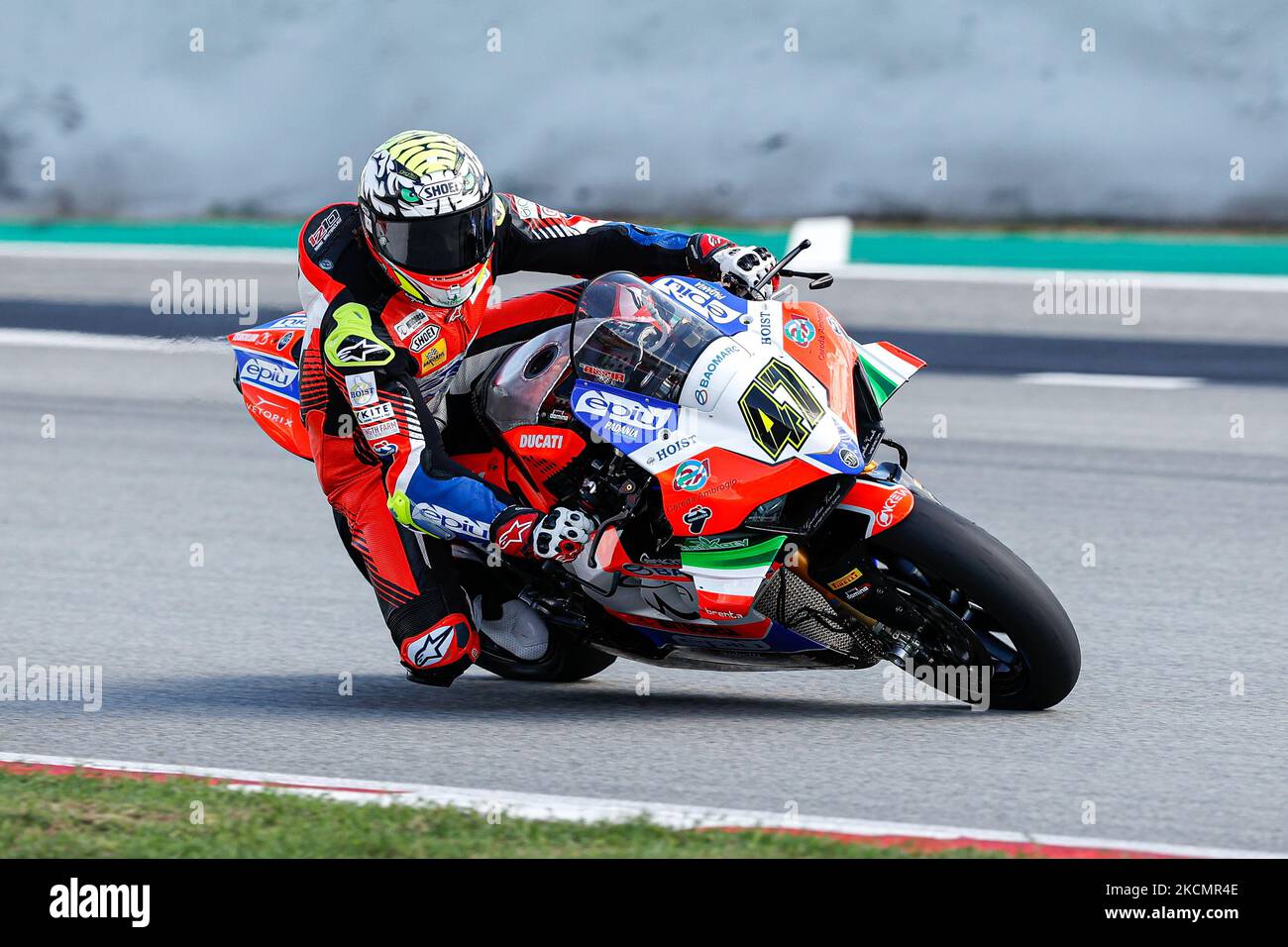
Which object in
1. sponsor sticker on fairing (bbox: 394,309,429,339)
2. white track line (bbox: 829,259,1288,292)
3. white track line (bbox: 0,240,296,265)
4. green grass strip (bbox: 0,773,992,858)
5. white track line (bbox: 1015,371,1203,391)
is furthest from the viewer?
white track line (bbox: 0,240,296,265)

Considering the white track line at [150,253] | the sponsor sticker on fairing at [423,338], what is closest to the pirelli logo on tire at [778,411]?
the sponsor sticker on fairing at [423,338]

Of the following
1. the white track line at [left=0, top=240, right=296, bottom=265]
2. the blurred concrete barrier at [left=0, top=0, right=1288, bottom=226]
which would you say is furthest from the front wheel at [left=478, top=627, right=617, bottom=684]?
the blurred concrete barrier at [left=0, top=0, right=1288, bottom=226]

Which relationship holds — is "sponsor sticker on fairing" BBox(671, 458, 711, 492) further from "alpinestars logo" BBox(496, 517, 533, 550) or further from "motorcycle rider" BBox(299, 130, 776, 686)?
"alpinestars logo" BBox(496, 517, 533, 550)

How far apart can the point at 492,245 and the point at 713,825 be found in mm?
1890

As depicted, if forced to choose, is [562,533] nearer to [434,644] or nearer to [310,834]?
[434,644]

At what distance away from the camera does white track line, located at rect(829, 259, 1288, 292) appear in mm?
13992

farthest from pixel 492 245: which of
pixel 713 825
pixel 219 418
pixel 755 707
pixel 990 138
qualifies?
pixel 990 138

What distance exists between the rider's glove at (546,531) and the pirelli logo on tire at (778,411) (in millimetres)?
526

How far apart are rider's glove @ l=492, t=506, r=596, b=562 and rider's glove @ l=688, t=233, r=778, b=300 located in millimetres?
837

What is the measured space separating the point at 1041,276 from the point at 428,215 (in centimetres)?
1017

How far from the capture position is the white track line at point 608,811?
4094mm

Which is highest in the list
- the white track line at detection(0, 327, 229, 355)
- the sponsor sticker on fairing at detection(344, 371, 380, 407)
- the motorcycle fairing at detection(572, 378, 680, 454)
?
the white track line at detection(0, 327, 229, 355)

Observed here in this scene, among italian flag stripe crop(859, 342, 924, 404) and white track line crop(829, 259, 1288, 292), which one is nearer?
italian flag stripe crop(859, 342, 924, 404)

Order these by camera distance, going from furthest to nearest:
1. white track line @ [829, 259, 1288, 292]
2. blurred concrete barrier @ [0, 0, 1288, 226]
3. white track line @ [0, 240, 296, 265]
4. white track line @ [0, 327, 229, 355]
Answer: white track line @ [0, 240, 296, 265]
blurred concrete barrier @ [0, 0, 1288, 226]
white track line @ [829, 259, 1288, 292]
white track line @ [0, 327, 229, 355]
